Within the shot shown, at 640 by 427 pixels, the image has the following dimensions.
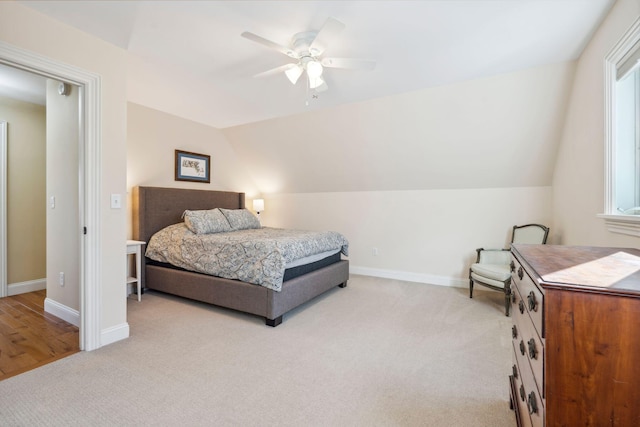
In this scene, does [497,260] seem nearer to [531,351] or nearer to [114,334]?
[531,351]

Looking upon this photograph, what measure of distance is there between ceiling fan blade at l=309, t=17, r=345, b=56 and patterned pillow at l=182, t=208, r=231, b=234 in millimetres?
2509

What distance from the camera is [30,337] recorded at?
99.0 inches

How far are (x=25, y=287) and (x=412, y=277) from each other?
5216mm

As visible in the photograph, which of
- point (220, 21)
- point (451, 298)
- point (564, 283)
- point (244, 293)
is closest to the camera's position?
point (564, 283)

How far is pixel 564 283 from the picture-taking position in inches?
32.8

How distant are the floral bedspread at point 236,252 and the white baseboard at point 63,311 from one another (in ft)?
3.34

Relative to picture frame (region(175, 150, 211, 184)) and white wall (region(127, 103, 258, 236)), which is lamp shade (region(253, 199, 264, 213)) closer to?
white wall (region(127, 103, 258, 236))

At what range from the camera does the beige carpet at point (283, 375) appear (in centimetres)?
163

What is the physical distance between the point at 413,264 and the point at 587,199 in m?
2.38

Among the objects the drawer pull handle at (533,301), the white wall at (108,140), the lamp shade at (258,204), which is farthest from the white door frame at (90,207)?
the lamp shade at (258,204)

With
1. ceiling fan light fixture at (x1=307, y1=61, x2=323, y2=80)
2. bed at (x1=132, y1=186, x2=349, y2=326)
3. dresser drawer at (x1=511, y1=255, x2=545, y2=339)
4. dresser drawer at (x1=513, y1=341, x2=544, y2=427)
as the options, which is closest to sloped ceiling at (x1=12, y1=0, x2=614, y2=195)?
ceiling fan light fixture at (x1=307, y1=61, x2=323, y2=80)

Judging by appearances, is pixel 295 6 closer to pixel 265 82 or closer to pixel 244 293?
pixel 265 82

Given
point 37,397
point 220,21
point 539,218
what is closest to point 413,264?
point 539,218

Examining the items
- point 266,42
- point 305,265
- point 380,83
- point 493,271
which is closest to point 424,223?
point 493,271
